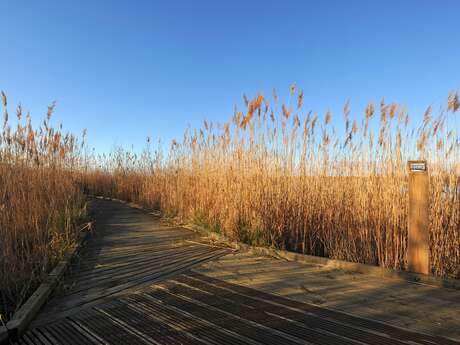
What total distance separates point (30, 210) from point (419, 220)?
11.8 ft

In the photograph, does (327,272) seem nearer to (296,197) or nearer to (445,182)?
(296,197)

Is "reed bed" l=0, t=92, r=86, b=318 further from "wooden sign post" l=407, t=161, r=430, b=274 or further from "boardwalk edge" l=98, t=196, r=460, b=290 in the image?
"wooden sign post" l=407, t=161, r=430, b=274

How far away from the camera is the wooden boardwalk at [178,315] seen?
4.68 ft

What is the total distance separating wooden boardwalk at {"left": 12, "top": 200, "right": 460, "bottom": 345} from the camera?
4.68ft

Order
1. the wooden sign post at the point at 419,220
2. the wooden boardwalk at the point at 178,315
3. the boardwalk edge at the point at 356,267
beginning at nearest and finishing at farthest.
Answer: the wooden boardwalk at the point at 178,315
the boardwalk edge at the point at 356,267
the wooden sign post at the point at 419,220

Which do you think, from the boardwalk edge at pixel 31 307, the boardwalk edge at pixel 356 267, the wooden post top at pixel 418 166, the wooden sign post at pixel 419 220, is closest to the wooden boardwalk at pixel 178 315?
the boardwalk edge at pixel 31 307

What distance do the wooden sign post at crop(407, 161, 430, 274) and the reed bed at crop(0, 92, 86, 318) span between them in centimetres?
286

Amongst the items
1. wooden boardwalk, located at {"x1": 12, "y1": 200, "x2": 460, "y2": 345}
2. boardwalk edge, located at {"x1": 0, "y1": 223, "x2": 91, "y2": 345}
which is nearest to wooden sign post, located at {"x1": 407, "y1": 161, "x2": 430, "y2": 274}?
wooden boardwalk, located at {"x1": 12, "y1": 200, "x2": 460, "y2": 345}

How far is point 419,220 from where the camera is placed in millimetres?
2207

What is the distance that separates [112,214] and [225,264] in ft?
13.8

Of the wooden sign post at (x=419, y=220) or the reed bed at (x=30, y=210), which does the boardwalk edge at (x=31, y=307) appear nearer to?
the reed bed at (x=30, y=210)

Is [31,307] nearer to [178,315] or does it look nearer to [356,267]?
[178,315]

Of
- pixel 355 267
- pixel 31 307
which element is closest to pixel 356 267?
pixel 355 267

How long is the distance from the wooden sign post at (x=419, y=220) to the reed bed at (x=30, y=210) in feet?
9.37
